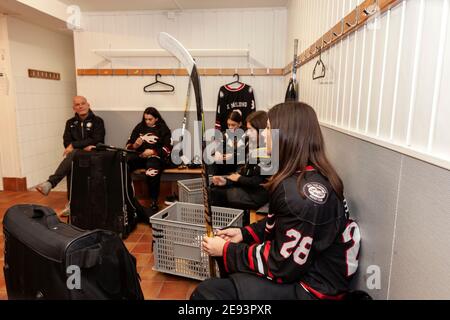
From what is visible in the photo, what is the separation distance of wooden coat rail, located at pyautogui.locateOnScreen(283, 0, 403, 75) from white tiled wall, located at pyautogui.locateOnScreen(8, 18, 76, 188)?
11.8 ft

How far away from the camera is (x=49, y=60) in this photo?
461 centimetres

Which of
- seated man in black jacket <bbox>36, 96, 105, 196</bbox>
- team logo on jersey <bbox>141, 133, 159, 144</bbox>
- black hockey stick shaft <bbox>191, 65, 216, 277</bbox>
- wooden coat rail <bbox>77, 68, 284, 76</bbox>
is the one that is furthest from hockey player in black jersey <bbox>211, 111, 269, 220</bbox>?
seated man in black jacket <bbox>36, 96, 105, 196</bbox>

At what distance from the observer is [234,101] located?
396cm

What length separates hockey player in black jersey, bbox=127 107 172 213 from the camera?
3518 millimetres

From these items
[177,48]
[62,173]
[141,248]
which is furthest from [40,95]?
[177,48]

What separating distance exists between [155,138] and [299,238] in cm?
298

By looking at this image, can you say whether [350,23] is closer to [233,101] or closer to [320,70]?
[320,70]

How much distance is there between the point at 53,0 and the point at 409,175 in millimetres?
4043

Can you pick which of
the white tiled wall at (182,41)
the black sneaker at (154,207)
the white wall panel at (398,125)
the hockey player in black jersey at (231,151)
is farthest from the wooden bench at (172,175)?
the white wall panel at (398,125)

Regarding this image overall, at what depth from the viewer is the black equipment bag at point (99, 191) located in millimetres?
2820

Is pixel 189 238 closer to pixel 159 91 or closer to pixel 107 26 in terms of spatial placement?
pixel 159 91

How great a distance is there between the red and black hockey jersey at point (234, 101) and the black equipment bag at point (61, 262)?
276 centimetres

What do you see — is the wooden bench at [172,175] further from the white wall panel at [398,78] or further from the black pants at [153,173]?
the white wall panel at [398,78]

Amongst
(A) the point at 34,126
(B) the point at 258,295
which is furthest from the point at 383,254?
(A) the point at 34,126
